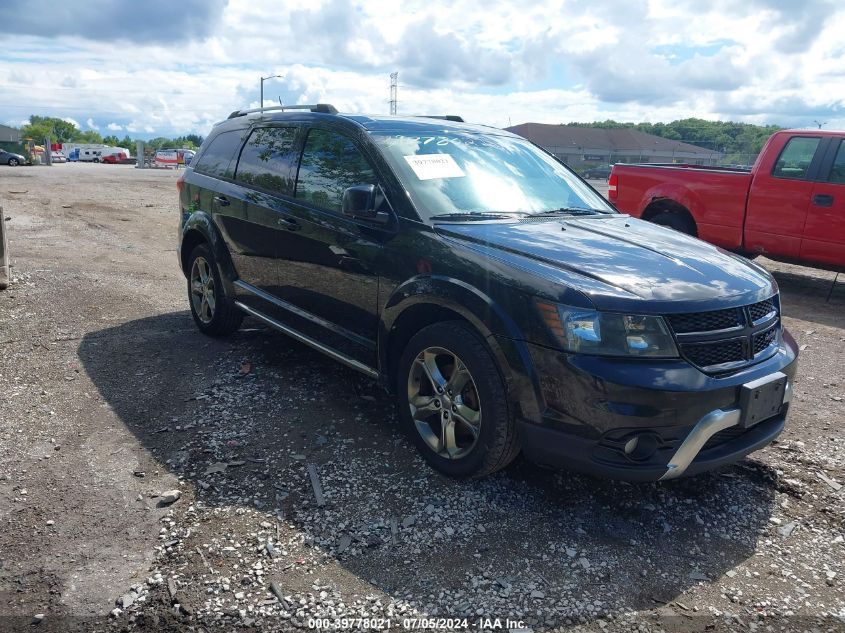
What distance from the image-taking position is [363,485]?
360 centimetres

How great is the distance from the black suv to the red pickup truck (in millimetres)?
4535

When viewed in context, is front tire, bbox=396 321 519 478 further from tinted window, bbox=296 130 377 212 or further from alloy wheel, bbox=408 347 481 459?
tinted window, bbox=296 130 377 212

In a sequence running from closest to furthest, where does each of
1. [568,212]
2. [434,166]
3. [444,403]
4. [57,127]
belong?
[444,403], [434,166], [568,212], [57,127]

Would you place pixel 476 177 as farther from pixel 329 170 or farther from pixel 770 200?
pixel 770 200

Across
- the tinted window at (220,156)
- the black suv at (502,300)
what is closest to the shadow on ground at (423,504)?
the black suv at (502,300)

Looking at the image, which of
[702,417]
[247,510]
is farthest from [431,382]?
[702,417]

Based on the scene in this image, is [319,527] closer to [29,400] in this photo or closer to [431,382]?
[431,382]

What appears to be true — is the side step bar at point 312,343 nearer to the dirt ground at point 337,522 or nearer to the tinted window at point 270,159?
the dirt ground at point 337,522

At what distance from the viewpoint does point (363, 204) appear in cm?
380

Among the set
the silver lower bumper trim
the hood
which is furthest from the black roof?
the silver lower bumper trim

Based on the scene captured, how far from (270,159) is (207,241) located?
44.5 inches

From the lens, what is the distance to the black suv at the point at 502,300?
2980 millimetres

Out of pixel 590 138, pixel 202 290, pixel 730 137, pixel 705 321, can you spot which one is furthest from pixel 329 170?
pixel 590 138

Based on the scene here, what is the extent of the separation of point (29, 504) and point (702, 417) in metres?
3.20
